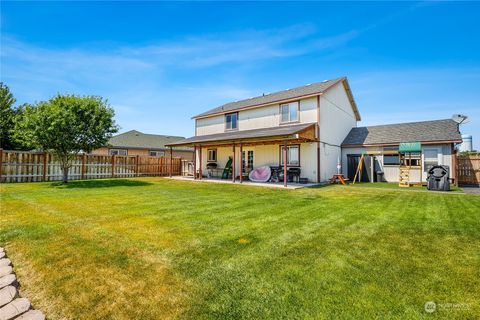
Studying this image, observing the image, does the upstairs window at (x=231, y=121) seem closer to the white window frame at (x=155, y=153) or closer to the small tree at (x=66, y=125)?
the small tree at (x=66, y=125)

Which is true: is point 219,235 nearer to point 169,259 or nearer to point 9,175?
point 169,259

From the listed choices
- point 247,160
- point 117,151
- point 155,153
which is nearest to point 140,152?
point 155,153

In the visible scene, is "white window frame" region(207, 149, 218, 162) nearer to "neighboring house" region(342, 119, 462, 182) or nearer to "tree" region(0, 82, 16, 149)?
"neighboring house" region(342, 119, 462, 182)

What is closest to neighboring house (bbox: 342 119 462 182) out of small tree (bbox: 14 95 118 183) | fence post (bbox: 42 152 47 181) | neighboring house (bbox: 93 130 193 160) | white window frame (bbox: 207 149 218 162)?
white window frame (bbox: 207 149 218 162)

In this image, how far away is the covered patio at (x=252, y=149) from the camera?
13.2 metres

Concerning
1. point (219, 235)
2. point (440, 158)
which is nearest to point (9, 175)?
point (219, 235)

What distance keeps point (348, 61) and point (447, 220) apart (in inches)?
520

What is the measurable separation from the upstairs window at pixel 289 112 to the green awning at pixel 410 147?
23.1 feet

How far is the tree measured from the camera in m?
17.2

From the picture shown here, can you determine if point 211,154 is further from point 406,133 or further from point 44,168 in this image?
point 406,133

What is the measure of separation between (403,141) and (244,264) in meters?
17.2

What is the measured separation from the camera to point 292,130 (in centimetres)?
1291

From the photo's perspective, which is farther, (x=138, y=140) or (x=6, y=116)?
(x=138, y=140)

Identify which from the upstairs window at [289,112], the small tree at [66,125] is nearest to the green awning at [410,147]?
the upstairs window at [289,112]
